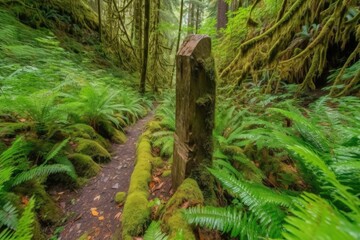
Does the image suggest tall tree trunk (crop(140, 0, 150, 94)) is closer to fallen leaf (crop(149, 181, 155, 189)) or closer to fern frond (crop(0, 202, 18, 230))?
fallen leaf (crop(149, 181, 155, 189))

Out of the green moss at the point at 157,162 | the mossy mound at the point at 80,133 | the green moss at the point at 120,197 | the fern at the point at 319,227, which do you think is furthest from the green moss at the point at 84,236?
the fern at the point at 319,227

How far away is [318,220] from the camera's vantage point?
0.71m

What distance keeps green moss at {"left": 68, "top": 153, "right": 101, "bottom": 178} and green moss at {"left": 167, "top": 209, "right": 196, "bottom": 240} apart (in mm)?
1938

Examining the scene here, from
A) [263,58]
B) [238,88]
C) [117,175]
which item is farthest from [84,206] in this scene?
[263,58]

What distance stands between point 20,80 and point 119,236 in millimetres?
3082

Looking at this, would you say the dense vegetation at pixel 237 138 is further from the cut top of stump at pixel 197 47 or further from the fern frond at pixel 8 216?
the cut top of stump at pixel 197 47

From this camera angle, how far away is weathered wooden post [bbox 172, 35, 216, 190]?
2084mm

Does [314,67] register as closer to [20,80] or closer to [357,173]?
[357,173]

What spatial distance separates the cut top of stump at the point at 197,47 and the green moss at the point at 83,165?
7.80ft

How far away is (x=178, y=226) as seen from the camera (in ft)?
6.06

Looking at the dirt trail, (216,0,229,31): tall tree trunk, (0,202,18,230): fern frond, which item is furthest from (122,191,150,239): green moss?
(216,0,229,31): tall tree trunk

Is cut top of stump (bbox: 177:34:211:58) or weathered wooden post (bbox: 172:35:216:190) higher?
cut top of stump (bbox: 177:34:211:58)

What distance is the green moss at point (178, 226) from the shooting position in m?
1.79

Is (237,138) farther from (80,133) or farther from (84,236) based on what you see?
(80,133)
